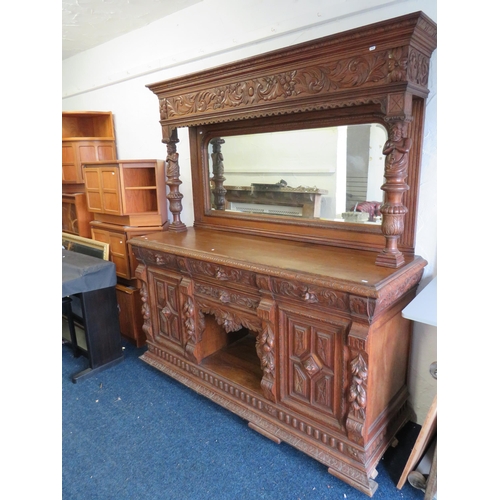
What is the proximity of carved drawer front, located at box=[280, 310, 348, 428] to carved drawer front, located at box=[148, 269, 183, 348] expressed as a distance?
2.83ft

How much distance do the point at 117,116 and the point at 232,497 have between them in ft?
10.9

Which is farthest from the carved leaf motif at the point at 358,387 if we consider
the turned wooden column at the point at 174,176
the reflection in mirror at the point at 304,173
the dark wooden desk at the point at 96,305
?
the dark wooden desk at the point at 96,305

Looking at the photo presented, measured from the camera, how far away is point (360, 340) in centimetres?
152

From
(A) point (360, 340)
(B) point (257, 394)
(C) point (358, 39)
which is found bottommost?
(B) point (257, 394)

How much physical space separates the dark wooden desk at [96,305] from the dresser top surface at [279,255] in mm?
404

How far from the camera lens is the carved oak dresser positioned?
1548 mm

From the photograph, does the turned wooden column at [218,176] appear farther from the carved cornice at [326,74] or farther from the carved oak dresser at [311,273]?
the carved cornice at [326,74]

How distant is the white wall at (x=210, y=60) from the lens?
1.86m

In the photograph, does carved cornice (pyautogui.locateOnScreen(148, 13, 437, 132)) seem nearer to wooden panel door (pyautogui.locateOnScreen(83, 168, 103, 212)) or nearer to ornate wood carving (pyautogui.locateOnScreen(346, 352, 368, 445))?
ornate wood carving (pyautogui.locateOnScreen(346, 352, 368, 445))

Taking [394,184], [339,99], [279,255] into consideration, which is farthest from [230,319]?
[339,99]

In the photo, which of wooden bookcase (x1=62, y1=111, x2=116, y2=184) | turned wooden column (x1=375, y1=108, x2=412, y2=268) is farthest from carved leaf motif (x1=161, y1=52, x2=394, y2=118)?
wooden bookcase (x1=62, y1=111, x2=116, y2=184)

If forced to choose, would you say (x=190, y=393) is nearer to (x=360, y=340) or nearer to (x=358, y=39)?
(x=360, y=340)

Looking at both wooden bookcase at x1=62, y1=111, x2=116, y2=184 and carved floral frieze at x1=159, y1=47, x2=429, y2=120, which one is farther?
wooden bookcase at x1=62, y1=111, x2=116, y2=184
